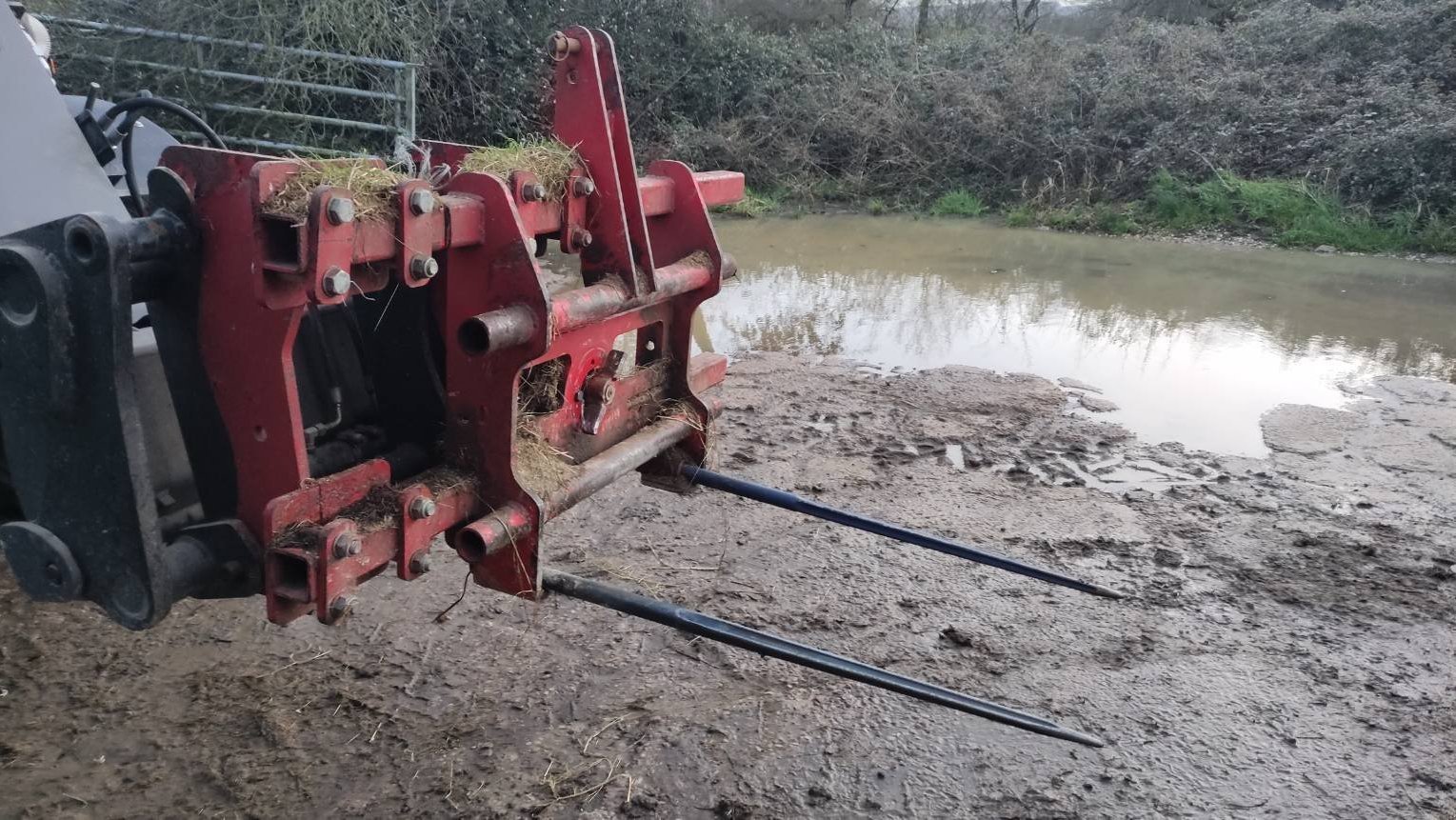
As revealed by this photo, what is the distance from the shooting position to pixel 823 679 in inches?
130

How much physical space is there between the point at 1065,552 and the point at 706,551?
1476mm

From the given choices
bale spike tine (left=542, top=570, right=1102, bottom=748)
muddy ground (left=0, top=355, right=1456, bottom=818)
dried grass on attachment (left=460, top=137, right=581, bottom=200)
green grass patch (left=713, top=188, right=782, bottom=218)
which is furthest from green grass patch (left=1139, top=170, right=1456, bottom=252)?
dried grass on attachment (left=460, top=137, right=581, bottom=200)

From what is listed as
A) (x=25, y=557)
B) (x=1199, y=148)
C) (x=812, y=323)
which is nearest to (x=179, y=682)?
(x=25, y=557)

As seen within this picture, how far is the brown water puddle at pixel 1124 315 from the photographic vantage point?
6496 mm

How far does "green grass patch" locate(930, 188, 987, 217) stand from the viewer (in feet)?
43.2

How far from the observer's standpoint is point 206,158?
2.00 m

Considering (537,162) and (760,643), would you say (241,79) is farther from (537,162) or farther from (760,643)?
(760,643)

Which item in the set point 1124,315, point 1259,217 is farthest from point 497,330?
point 1259,217

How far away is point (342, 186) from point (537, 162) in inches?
25.7

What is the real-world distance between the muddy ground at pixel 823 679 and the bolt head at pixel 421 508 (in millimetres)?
858

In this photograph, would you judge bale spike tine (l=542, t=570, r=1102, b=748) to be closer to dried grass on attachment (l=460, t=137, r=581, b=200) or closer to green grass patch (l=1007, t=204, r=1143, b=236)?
dried grass on attachment (l=460, t=137, r=581, b=200)

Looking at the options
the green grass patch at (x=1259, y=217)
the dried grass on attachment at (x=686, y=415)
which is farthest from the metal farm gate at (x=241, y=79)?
the dried grass on attachment at (x=686, y=415)

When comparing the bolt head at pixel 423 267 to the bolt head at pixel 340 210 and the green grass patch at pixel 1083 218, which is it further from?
the green grass patch at pixel 1083 218

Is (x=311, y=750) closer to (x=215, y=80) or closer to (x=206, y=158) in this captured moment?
(x=206, y=158)
